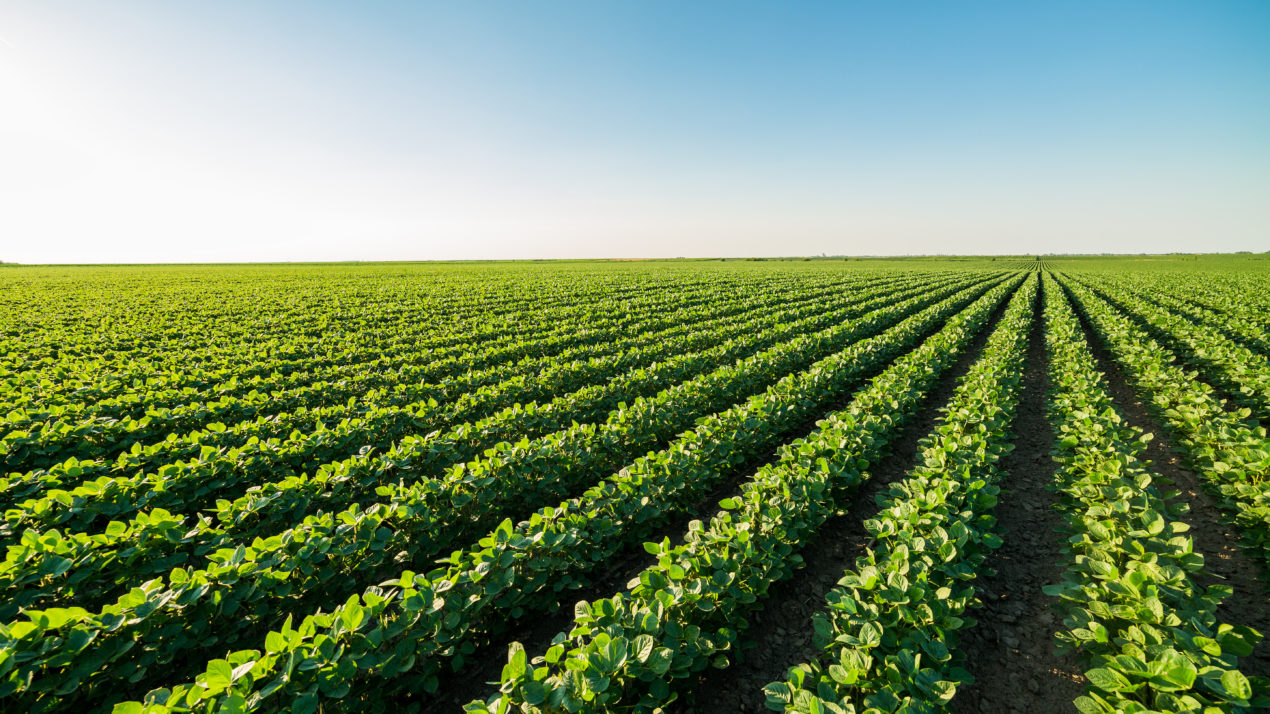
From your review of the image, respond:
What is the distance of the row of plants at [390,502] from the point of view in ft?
12.4

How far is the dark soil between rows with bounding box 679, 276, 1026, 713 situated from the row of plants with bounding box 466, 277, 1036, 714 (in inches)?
7.2

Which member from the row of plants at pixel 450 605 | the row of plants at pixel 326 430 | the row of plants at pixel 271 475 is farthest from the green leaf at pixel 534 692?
the row of plants at pixel 326 430

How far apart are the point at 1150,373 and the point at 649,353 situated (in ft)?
37.6

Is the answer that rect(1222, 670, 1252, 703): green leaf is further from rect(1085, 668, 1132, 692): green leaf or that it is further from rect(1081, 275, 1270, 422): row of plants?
rect(1081, 275, 1270, 422): row of plants

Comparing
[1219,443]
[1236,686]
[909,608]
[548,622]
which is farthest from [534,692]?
[1219,443]

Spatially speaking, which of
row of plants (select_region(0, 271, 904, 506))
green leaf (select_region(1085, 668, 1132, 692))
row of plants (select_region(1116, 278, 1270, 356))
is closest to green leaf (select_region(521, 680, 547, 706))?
green leaf (select_region(1085, 668, 1132, 692))

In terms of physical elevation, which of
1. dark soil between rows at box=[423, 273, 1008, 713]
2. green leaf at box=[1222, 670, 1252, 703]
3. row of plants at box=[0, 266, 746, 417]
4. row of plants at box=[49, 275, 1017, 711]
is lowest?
dark soil between rows at box=[423, 273, 1008, 713]

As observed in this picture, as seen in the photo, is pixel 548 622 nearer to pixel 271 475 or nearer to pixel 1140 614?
pixel 1140 614

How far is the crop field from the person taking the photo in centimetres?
288

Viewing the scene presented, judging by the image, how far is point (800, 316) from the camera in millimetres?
20547

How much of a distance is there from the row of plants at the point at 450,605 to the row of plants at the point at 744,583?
562mm

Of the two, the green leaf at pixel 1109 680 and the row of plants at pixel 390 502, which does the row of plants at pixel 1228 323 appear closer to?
the row of plants at pixel 390 502

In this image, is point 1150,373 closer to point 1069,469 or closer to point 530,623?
point 1069,469

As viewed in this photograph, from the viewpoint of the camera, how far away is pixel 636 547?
5371 millimetres
